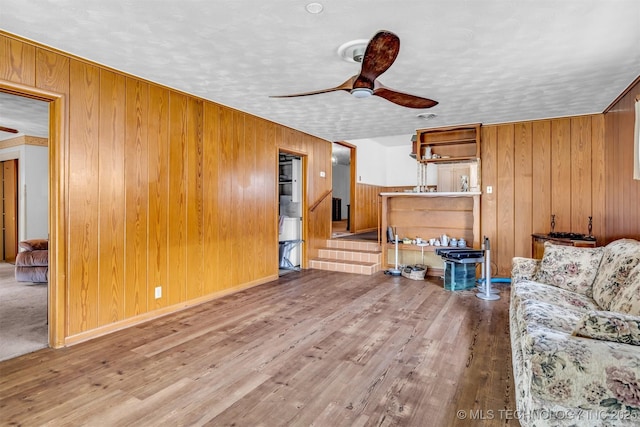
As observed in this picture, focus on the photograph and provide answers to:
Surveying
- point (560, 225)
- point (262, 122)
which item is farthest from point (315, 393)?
point (560, 225)

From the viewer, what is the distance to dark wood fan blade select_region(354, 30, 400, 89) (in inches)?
82.7

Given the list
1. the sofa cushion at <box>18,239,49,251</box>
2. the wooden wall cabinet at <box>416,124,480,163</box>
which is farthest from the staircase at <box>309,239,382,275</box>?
the sofa cushion at <box>18,239,49,251</box>

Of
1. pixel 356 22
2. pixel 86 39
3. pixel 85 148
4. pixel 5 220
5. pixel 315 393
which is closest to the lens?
pixel 315 393

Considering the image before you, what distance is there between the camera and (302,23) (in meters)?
2.40

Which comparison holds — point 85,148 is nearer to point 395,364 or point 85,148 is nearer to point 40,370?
point 40,370

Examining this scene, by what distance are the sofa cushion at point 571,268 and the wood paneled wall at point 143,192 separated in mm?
3525

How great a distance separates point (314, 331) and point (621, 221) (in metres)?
3.76

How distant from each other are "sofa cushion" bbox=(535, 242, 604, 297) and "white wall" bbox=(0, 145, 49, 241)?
8.02 m

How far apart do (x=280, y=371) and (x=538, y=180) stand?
475cm

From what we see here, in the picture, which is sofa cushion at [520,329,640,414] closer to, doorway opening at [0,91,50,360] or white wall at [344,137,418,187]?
doorway opening at [0,91,50,360]

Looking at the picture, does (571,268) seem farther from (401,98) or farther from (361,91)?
(361,91)

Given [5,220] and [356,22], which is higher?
[356,22]

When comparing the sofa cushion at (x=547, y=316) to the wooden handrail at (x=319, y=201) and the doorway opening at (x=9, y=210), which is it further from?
the doorway opening at (x=9, y=210)

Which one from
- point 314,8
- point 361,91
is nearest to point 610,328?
point 361,91
